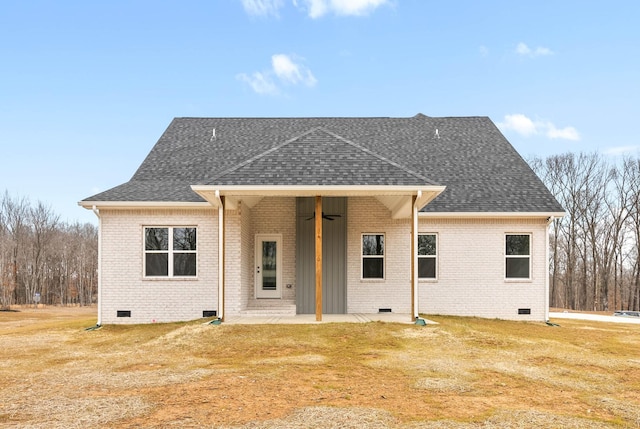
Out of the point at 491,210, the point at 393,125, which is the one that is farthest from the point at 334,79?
the point at 491,210

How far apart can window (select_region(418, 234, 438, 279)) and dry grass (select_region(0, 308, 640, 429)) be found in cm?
298

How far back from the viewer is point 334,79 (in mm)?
31828

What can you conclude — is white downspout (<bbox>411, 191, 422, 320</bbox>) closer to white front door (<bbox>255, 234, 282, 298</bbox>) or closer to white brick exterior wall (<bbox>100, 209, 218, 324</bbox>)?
white front door (<bbox>255, 234, 282, 298</bbox>)

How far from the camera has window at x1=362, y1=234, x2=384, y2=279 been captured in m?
14.3

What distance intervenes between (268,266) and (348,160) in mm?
4758

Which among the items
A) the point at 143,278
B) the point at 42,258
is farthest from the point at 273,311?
the point at 42,258

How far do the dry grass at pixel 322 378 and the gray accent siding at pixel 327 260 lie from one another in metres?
2.95

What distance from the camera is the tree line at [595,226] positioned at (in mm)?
33219

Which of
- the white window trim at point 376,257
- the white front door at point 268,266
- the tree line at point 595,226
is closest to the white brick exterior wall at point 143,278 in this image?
the white front door at point 268,266

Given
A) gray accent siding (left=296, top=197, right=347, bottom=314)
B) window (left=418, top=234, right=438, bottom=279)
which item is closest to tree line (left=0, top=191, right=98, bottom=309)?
gray accent siding (left=296, top=197, right=347, bottom=314)

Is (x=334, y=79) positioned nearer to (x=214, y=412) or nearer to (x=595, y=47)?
(x=595, y=47)

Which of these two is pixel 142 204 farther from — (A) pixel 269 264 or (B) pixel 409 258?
(B) pixel 409 258

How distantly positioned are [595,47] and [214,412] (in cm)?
2817

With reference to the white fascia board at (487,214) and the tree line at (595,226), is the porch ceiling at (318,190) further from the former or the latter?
the tree line at (595,226)
